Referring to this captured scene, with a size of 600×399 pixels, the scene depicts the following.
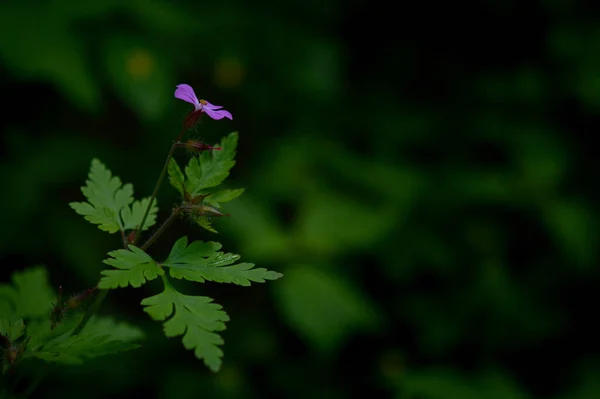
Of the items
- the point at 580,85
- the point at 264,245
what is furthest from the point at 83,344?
the point at 580,85

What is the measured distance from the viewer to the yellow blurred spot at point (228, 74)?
13.4ft

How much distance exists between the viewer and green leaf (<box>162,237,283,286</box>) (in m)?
1.02

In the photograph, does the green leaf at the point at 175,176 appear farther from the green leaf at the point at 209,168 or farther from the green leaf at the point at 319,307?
the green leaf at the point at 319,307

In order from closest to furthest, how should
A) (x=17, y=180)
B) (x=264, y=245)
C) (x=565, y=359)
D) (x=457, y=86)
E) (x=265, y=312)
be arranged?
(x=17, y=180)
(x=264, y=245)
(x=265, y=312)
(x=565, y=359)
(x=457, y=86)

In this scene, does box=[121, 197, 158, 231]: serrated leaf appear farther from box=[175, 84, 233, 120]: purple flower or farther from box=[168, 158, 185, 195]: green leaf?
box=[175, 84, 233, 120]: purple flower

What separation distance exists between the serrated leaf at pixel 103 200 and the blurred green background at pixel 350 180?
6.36 feet

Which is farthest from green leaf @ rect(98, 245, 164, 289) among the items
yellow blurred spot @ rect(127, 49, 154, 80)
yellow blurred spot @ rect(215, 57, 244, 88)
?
yellow blurred spot @ rect(215, 57, 244, 88)

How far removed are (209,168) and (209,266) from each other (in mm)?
203

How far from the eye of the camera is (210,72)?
13.8ft

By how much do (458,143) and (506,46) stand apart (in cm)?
92

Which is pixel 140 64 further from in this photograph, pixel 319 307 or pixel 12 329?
pixel 12 329

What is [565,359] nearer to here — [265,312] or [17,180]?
[265,312]

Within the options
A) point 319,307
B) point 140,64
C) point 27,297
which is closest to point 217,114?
point 27,297

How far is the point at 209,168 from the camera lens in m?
1.16
